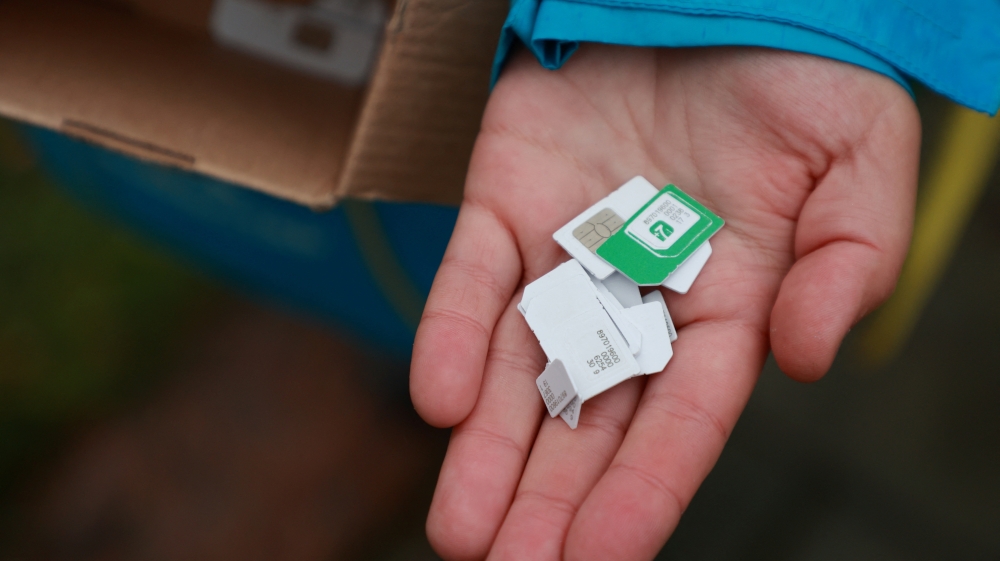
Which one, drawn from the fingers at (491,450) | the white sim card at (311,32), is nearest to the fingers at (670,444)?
the fingers at (491,450)

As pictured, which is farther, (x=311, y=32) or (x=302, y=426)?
(x=302, y=426)

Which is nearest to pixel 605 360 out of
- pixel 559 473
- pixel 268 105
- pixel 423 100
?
pixel 559 473

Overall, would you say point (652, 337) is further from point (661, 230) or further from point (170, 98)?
point (170, 98)

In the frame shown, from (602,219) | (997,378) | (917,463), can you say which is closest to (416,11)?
(602,219)

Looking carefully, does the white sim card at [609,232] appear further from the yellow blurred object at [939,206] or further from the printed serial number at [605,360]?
the yellow blurred object at [939,206]

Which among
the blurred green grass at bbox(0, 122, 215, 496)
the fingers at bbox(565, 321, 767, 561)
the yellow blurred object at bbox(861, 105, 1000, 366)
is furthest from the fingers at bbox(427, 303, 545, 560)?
the blurred green grass at bbox(0, 122, 215, 496)

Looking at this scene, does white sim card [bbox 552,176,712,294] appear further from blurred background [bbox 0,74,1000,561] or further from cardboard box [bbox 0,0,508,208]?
blurred background [bbox 0,74,1000,561]
